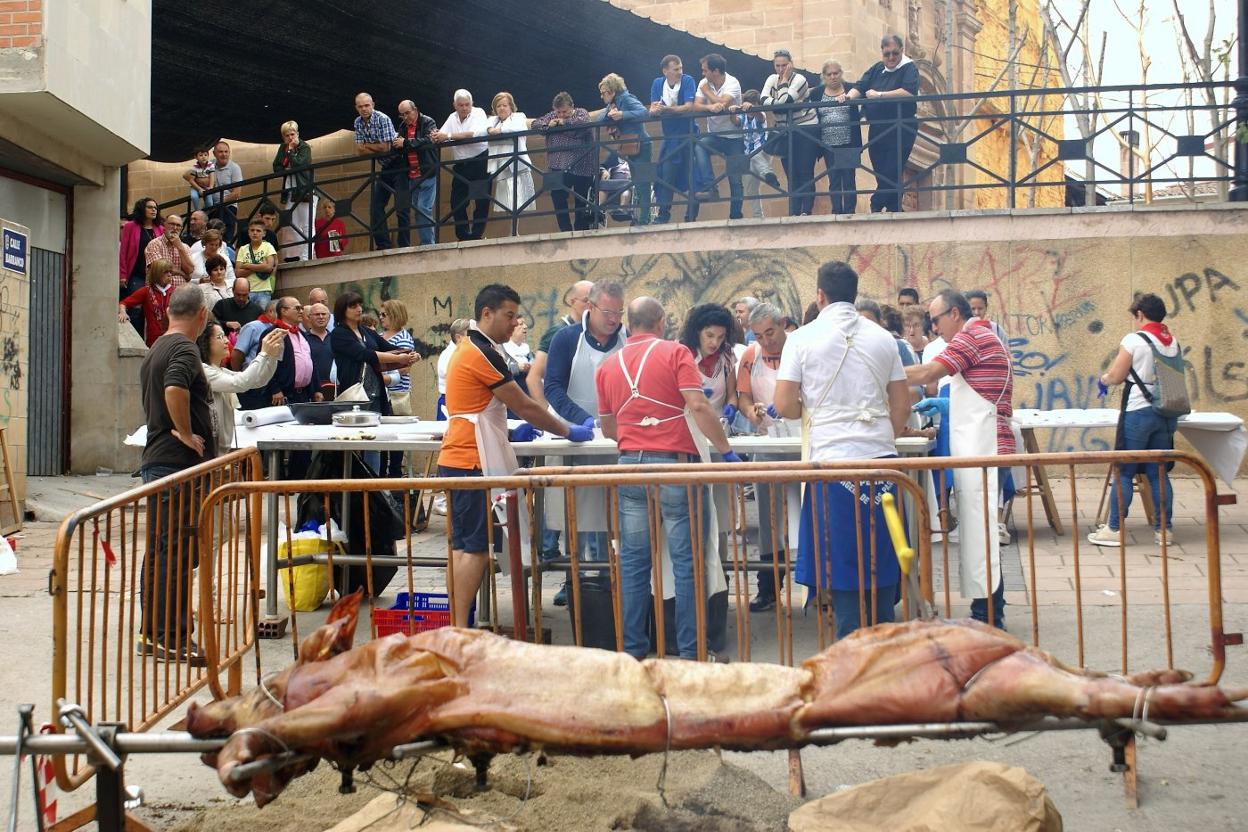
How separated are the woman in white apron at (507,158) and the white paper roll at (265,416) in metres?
7.59

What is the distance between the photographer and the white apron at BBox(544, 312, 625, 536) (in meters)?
6.86

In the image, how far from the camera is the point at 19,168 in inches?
505

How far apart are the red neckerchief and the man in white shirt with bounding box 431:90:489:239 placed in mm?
8888

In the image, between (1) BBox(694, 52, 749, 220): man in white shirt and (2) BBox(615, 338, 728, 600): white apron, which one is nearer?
(2) BBox(615, 338, 728, 600): white apron

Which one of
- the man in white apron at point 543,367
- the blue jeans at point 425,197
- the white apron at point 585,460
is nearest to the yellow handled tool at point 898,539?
the white apron at point 585,460

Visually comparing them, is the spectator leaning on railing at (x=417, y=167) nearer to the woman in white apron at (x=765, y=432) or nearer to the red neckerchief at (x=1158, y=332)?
the woman in white apron at (x=765, y=432)

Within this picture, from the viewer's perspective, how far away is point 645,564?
594cm

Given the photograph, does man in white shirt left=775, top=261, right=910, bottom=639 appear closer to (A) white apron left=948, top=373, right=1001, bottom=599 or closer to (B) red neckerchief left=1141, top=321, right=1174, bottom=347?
(A) white apron left=948, top=373, right=1001, bottom=599

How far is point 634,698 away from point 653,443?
278 cm

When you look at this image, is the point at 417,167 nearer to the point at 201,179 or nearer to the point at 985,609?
the point at 201,179

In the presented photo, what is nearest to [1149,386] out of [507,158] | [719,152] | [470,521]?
[470,521]

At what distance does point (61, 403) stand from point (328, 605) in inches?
291

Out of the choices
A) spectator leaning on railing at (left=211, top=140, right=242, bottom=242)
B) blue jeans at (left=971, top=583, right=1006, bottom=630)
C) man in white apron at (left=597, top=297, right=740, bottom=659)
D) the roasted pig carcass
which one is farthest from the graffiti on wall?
the roasted pig carcass

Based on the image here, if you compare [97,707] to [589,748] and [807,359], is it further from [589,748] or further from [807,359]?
[807,359]
